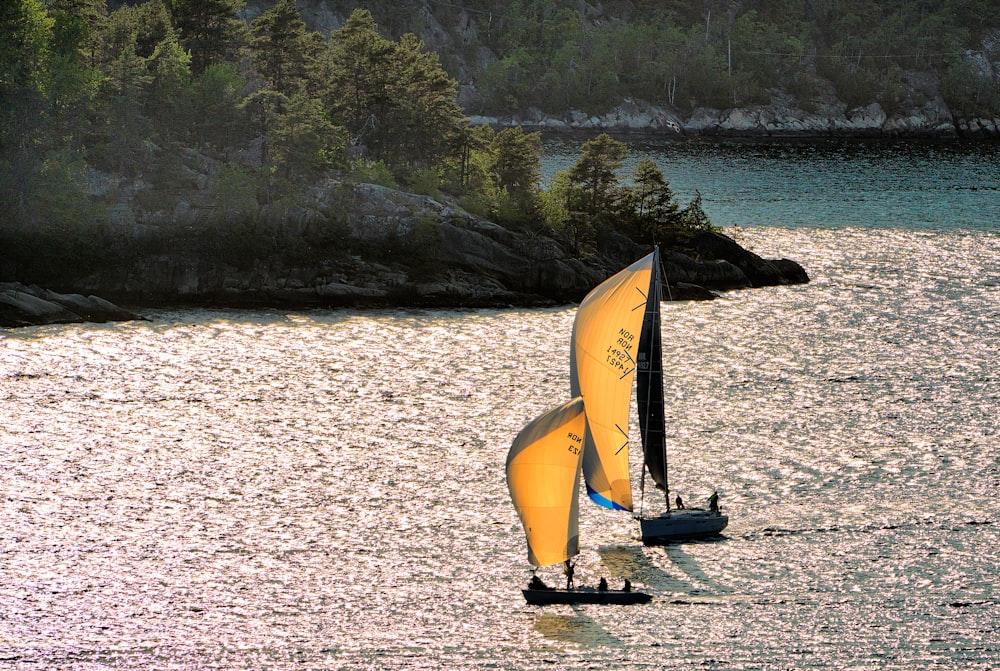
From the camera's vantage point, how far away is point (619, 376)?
193 ft

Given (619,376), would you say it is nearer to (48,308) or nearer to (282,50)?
(48,308)

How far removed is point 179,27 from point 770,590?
345ft

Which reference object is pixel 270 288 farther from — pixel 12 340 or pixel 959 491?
pixel 959 491

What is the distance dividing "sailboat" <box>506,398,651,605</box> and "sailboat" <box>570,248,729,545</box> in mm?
4073

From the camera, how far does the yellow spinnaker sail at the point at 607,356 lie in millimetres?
58438

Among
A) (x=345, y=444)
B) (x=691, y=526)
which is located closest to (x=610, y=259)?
(x=345, y=444)

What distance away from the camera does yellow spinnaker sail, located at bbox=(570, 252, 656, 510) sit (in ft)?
192

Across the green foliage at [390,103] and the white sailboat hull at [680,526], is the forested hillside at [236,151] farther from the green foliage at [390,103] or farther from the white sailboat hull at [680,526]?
the white sailboat hull at [680,526]

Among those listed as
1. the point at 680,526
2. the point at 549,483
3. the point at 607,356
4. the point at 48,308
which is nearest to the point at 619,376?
the point at 607,356

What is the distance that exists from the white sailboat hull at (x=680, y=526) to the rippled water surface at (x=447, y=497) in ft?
2.82

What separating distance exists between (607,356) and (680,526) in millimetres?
9172

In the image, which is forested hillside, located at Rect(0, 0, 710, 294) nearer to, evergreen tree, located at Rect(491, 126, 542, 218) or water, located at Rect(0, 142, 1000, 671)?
evergreen tree, located at Rect(491, 126, 542, 218)

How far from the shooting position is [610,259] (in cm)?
11656

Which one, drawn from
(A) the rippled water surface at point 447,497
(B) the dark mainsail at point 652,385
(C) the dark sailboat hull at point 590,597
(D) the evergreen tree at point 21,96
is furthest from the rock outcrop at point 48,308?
(C) the dark sailboat hull at point 590,597
